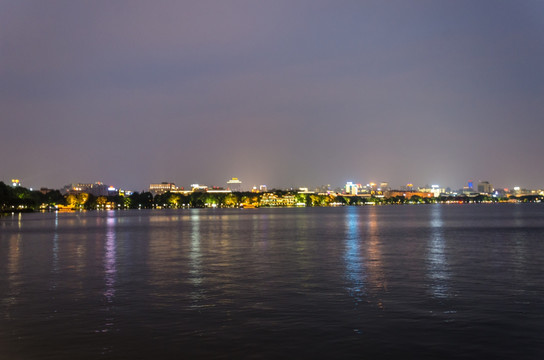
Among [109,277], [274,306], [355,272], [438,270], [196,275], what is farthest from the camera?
[438,270]

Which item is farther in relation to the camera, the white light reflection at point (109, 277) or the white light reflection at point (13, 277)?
the white light reflection at point (13, 277)

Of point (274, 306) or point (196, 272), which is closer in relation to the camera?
point (274, 306)

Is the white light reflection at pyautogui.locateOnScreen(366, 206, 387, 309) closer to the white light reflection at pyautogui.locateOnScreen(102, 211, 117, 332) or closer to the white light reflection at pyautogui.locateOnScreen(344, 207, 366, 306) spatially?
the white light reflection at pyautogui.locateOnScreen(344, 207, 366, 306)

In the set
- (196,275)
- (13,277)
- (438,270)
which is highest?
(13,277)

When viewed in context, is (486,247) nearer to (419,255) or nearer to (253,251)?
(419,255)

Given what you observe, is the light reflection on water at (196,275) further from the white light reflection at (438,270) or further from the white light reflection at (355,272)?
the white light reflection at (438,270)

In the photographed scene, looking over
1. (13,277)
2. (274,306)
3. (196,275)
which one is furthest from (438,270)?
(13,277)

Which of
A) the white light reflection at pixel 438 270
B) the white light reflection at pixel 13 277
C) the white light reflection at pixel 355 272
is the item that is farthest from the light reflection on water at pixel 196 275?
the white light reflection at pixel 438 270

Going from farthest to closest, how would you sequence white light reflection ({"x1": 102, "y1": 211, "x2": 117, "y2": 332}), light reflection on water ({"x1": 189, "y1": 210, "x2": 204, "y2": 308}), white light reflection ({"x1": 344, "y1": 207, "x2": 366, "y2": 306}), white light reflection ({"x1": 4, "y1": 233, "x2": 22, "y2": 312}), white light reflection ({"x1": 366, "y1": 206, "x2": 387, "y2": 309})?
white light reflection ({"x1": 366, "y1": 206, "x2": 387, "y2": 309})
white light reflection ({"x1": 344, "y1": 207, "x2": 366, "y2": 306})
light reflection on water ({"x1": 189, "y1": 210, "x2": 204, "y2": 308})
white light reflection ({"x1": 4, "y1": 233, "x2": 22, "y2": 312})
white light reflection ({"x1": 102, "y1": 211, "x2": 117, "y2": 332})

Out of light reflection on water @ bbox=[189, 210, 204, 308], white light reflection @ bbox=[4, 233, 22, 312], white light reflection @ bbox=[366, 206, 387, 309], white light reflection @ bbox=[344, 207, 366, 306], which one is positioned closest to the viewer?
white light reflection @ bbox=[4, 233, 22, 312]

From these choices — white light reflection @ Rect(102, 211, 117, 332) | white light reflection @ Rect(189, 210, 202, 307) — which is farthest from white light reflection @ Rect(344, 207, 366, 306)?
white light reflection @ Rect(102, 211, 117, 332)

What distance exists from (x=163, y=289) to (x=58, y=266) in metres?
12.0

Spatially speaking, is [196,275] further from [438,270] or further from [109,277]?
[438,270]

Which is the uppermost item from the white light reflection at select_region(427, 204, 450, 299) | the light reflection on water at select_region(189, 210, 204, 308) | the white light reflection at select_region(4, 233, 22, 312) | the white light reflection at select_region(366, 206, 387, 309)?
the white light reflection at select_region(4, 233, 22, 312)
